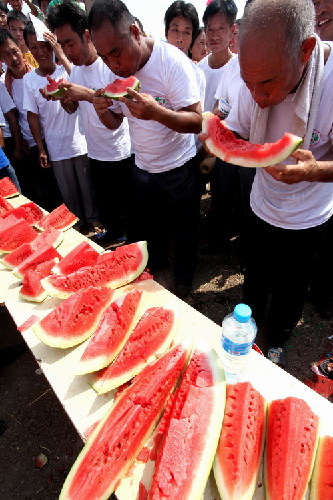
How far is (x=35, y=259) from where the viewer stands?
2.63 m

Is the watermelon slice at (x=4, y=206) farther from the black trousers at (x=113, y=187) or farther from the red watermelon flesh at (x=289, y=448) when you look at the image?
the red watermelon flesh at (x=289, y=448)

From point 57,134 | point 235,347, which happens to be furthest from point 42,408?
point 57,134

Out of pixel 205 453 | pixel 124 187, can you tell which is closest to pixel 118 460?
pixel 205 453

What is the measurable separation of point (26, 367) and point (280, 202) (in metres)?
2.90

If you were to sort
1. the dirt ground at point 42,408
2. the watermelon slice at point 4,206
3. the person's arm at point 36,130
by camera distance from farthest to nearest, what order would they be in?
1. the person's arm at point 36,130
2. the watermelon slice at point 4,206
3. the dirt ground at point 42,408

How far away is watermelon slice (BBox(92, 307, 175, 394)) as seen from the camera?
5.38 ft

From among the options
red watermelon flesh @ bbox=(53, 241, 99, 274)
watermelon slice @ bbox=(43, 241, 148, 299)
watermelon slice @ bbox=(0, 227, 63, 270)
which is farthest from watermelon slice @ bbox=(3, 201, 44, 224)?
watermelon slice @ bbox=(43, 241, 148, 299)

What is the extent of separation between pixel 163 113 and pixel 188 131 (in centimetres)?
36

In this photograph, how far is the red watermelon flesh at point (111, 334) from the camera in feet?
5.59

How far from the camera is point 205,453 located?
1.28 metres

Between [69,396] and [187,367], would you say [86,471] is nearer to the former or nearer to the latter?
[69,396]

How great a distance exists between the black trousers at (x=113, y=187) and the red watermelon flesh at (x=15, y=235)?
149cm

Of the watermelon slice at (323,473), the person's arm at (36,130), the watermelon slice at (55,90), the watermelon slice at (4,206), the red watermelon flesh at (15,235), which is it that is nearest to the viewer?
the watermelon slice at (323,473)

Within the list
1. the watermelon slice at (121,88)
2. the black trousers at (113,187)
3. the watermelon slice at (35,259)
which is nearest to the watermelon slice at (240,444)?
the watermelon slice at (35,259)
